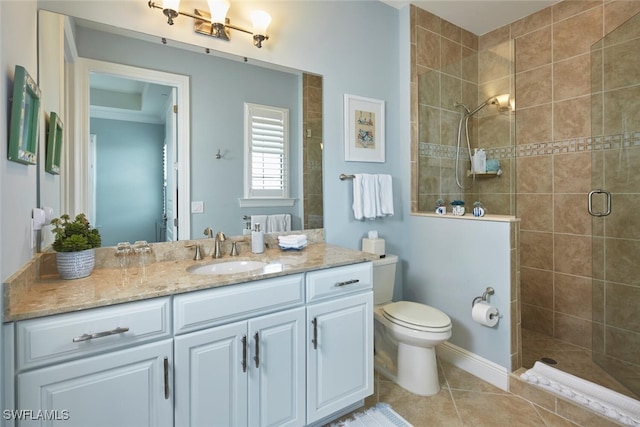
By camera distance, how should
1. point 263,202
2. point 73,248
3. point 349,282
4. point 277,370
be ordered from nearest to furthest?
1. point 73,248
2. point 277,370
3. point 349,282
4. point 263,202

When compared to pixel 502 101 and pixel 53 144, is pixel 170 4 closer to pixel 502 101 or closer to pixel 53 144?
pixel 53 144

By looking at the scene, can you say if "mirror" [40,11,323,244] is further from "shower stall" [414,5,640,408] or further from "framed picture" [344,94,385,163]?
"shower stall" [414,5,640,408]

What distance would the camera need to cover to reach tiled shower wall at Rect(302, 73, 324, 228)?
219 cm

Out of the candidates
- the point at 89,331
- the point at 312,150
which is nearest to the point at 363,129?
the point at 312,150

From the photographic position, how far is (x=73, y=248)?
1.29m

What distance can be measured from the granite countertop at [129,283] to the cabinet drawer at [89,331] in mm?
31

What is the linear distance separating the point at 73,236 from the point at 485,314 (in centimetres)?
220

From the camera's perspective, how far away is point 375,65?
2.54m

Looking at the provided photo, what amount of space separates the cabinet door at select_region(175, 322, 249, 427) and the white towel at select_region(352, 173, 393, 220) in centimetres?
130

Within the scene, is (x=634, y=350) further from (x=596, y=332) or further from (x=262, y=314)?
(x=262, y=314)

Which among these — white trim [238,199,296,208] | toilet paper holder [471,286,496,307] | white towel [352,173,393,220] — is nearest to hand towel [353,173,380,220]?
white towel [352,173,393,220]

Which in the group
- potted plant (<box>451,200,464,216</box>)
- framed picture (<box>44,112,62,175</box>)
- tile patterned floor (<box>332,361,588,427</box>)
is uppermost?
framed picture (<box>44,112,62,175</box>)

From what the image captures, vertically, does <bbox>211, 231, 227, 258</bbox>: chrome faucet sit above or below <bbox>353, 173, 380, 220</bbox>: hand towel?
below

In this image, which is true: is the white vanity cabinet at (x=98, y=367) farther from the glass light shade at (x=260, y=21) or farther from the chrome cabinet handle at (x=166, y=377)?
the glass light shade at (x=260, y=21)
